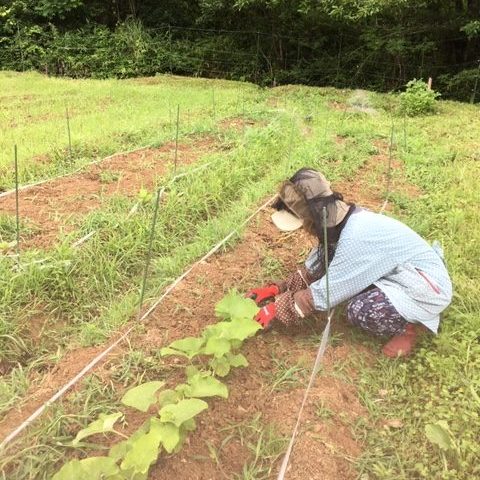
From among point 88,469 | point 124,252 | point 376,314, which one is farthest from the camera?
point 124,252

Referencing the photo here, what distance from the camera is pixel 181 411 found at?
79.4 inches

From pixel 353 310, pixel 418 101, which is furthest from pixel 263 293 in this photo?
pixel 418 101

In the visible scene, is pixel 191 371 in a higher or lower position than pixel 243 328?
lower

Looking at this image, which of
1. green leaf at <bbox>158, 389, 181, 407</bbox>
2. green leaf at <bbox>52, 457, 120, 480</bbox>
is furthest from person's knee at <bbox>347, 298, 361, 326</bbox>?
green leaf at <bbox>52, 457, 120, 480</bbox>

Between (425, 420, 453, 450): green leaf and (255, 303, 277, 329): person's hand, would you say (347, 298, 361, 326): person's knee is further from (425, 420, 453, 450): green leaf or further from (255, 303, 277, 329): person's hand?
(425, 420, 453, 450): green leaf

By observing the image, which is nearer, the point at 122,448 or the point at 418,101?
the point at 122,448

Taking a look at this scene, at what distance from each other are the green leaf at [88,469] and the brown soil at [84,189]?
2.03m

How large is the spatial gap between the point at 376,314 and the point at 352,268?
26 centimetres

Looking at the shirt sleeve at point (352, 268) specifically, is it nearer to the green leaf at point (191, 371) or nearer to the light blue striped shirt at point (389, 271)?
the light blue striped shirt at point (389, 271)

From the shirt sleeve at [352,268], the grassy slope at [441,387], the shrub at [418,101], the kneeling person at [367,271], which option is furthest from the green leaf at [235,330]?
the shrub at [418,101]

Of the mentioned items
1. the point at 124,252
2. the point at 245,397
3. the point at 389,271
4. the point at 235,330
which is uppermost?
the point at 389,271

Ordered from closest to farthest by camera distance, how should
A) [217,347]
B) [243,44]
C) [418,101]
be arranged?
[217,347]
[418,101]
[243,44]

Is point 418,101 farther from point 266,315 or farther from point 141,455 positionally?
point 141,455

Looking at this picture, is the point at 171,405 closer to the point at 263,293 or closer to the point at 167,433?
the point at 167,433
